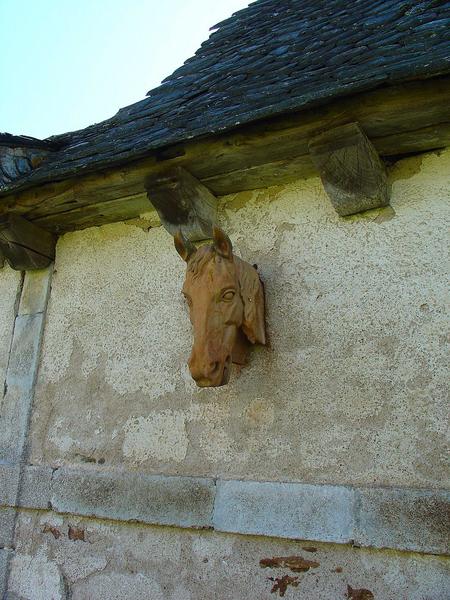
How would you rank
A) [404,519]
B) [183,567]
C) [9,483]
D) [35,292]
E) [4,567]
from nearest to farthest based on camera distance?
[404,519], [183,567], [4,567], [9,483], [35,292]

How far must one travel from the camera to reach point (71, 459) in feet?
10.2

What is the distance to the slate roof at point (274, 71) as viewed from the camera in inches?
90.6

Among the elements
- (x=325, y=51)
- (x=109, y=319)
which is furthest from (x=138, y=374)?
(x=325, y=51)

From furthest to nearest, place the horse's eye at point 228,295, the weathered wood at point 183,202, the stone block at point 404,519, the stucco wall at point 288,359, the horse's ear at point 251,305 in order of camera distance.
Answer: the weathered wood at point 183,202
the horse's ear at point 251,305
the horse's eye at point 228,295
the stucco wall at point 288,359
the stone block at point 404,519

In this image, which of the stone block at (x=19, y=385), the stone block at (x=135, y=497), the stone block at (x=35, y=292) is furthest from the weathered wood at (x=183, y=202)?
the stone block at (x=135, y=497)

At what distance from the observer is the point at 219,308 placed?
2.44 meters

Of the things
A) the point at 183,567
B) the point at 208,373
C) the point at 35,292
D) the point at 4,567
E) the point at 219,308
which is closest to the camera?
the point at 208,373

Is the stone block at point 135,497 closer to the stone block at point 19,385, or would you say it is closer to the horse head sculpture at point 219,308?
the stone block at point 19,385

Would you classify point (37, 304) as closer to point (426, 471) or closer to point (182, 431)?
point (182, 431)

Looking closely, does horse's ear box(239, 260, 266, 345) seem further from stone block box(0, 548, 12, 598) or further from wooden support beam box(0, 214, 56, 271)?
stone block box(0, 548, 12, 598)

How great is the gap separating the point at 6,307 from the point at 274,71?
237cm

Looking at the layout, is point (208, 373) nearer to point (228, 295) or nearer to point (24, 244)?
point (228, 295)

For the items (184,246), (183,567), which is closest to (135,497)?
(183,567)

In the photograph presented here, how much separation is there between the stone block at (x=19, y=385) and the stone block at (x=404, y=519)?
82.3 inches
